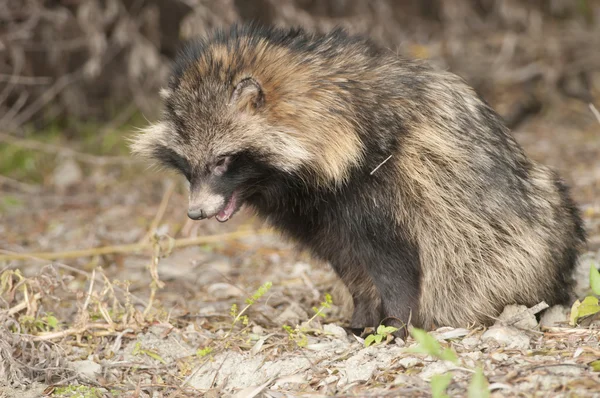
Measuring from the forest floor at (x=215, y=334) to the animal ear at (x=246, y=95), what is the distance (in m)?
0.87

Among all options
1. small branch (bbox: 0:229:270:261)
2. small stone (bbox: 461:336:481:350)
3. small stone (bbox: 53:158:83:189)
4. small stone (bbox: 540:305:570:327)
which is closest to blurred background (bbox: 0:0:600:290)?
small stone (bbox: 53:158:83:189)

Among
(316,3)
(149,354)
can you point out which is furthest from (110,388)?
(316,3)

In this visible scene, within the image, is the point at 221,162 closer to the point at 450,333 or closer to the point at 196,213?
the point at 196,213

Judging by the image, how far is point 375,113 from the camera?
379cm

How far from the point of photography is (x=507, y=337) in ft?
11.4

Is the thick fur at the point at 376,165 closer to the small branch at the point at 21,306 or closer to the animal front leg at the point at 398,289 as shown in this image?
the animal front leg at the point at 398,289

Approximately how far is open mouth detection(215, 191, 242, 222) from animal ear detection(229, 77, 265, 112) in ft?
1.44

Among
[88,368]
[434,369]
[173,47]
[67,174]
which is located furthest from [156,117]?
[434,369]

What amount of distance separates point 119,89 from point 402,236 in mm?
5590

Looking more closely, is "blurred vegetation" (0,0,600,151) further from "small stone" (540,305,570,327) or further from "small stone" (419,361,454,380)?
"small stone" (419,361,454,380)

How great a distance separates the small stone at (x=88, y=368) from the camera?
3.66 meters

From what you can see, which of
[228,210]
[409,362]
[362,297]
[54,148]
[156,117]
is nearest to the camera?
[409,362]

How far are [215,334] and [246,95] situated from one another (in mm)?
1273

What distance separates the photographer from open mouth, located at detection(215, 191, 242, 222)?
153 inches
